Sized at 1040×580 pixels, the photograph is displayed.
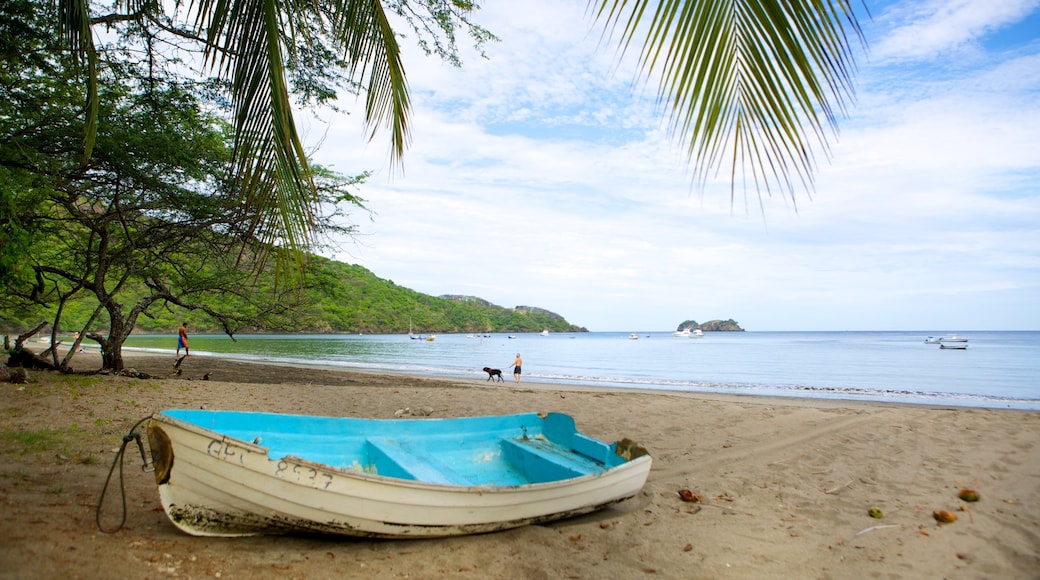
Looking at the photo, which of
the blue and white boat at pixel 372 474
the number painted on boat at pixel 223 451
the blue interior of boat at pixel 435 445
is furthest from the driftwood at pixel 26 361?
the number painted on boat at pixel 223 451

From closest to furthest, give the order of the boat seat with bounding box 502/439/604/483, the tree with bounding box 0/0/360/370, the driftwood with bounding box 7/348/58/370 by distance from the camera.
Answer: the boat seat with bounding box 502/439/604/483, the tree with bounding box 0/0/360/370, the driftwood with bounding box 7/348/58/370

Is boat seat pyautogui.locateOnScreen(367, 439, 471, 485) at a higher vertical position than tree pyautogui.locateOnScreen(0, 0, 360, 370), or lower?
lower

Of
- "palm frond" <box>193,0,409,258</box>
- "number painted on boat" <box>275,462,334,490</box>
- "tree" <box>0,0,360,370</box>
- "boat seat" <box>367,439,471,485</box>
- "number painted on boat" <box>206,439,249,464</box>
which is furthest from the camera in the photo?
"tree" <box>0,0,360,370</box>

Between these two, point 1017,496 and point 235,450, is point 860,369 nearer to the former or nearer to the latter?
point 1017,496

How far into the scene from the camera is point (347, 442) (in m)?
5.15

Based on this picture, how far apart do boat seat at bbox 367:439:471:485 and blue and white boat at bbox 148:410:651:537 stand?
1 cm

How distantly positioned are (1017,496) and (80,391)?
12.6m

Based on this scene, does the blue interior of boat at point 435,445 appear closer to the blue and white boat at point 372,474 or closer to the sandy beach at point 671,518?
the blue and white boat at point 372,474

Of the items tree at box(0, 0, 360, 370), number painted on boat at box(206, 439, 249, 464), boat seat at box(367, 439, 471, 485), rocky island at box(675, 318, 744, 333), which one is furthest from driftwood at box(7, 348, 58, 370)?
rocky island at box(675, 318, 744, 333)

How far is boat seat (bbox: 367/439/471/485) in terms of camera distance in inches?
179

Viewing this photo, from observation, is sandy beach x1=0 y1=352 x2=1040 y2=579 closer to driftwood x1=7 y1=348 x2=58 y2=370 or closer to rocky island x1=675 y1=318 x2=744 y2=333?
driftwood x1=7 y1=348 x2=58 y2=370

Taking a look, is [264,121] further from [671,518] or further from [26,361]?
[26,361]

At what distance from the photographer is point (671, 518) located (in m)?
5.05

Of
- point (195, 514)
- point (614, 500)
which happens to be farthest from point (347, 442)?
point (614, 500)
